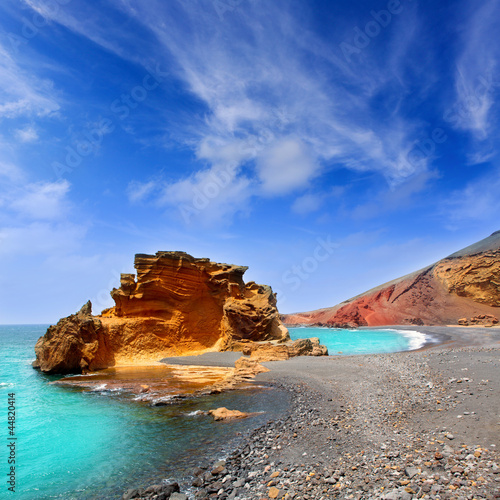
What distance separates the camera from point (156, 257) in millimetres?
24391

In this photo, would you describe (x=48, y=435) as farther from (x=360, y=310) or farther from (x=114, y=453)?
(x=360, y=310)

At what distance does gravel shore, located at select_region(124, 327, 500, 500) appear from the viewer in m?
4.45

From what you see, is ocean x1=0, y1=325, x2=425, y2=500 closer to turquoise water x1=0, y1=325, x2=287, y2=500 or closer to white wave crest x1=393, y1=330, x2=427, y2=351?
turquoise water x1=0, y1=325, x2=287, y2=500

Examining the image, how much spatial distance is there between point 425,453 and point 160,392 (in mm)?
10452

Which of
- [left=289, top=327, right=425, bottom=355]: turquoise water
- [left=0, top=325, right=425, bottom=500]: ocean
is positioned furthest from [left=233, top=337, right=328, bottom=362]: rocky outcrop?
[left=0, top=325, right=425, bottom=500]: ocean

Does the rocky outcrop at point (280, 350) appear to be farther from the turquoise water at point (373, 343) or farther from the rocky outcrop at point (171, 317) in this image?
the turquoise water at point (373, 343)

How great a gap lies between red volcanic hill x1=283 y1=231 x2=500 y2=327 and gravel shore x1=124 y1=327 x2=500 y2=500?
47828 millimetres

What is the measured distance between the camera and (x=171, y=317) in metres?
24.9

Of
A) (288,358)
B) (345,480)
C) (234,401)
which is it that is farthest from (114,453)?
(288,358)

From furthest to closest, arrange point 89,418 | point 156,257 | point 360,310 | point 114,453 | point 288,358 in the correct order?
1. point 360,310
2. point 156,257
3. point 288,358
4. point 89,418
5. point 114,453

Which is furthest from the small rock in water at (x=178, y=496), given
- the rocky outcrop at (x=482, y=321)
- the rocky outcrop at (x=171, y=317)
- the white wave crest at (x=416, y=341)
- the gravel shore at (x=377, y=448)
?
the rocky outcrop at (x=482, y=321)

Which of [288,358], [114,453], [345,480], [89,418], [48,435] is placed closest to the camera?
[345,480]

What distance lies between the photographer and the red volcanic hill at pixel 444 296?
176ft

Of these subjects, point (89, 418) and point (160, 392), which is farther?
point (160, 392)
